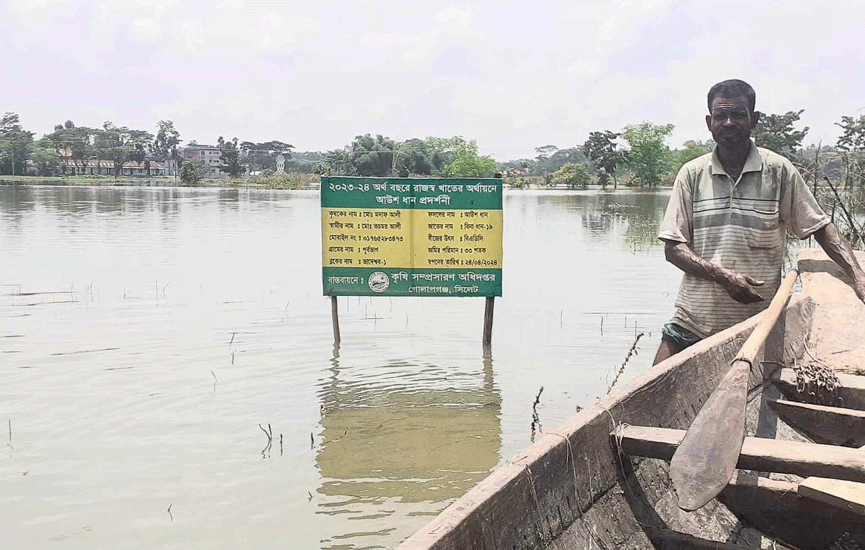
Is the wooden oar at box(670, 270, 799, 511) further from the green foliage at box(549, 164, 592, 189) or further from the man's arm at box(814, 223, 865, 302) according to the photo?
the green foliage at box(549, 164, 592, 189)

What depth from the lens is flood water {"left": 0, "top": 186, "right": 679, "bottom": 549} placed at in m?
4.05

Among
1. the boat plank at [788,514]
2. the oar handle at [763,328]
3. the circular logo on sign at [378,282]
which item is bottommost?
the boat plank at [788,514]

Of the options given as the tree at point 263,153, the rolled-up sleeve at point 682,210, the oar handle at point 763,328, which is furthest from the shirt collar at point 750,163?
the tree at point 263,153

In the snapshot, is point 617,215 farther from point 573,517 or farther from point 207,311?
point 573,517

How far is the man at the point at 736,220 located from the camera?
3539mm

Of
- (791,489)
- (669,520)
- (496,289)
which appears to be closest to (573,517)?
(669,520)

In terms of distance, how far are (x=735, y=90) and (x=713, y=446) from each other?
1.84m

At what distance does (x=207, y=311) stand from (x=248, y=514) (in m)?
5.73

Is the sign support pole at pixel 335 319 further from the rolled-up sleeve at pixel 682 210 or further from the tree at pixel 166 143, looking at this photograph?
the tree at pixel 166 143

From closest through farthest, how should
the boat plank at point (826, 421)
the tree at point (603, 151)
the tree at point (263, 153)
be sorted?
the boat plank at point (826, 421) → the tree at point (603, 151) → the tree at point (263, 153)

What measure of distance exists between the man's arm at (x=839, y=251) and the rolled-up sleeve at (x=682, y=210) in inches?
21.0

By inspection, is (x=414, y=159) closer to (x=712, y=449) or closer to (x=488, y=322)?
(x=488, y=322)

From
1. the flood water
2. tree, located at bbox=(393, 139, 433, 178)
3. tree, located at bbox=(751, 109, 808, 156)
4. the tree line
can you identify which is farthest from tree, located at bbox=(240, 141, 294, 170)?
the flood water

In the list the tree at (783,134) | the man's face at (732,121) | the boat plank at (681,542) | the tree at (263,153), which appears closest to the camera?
the boat plank at (681,542)
